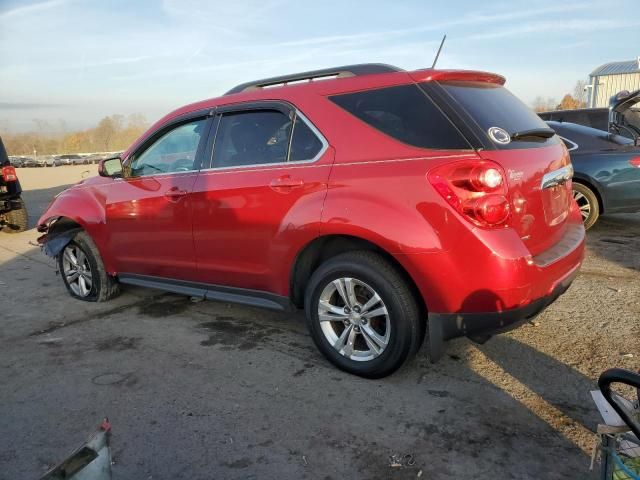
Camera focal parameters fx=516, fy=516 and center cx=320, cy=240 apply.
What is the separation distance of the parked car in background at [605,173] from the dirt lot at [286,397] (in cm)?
231

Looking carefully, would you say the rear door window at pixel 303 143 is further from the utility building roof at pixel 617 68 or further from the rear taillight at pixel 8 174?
the utility building roof at pixel 617 68

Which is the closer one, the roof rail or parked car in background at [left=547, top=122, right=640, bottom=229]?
the roof rail

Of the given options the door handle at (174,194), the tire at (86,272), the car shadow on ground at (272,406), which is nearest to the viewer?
the car shadow on ground at (272,406)

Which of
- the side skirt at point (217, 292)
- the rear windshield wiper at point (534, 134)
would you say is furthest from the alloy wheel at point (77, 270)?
the rear windshield wiper at point (534, 134)

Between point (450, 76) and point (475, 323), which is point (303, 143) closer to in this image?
point (450, 76)

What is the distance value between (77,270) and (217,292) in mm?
2067

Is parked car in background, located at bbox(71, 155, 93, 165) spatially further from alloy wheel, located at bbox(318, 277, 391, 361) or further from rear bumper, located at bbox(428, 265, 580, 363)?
rear bumper, located at bbox(428, 265, 580, 363)

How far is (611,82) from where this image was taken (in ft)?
127

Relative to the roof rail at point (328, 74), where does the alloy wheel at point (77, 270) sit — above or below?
below

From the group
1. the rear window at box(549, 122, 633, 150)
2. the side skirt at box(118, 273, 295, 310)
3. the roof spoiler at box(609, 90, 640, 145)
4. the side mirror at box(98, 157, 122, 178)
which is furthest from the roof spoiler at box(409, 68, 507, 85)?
Answer: the roof spoiler at box(609, 90, 640, 145)

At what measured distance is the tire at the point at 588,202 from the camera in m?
6.77

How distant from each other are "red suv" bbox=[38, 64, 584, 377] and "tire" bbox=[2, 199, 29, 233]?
6.58 m

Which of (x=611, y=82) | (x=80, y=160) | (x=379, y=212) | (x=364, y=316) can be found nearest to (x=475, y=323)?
(x=364, y=316)

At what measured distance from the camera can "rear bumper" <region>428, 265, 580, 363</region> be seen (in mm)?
2801
